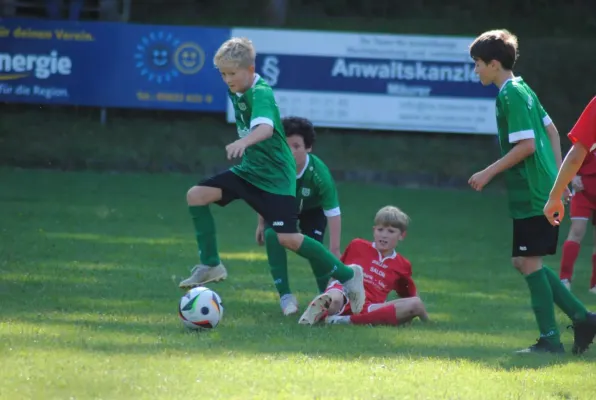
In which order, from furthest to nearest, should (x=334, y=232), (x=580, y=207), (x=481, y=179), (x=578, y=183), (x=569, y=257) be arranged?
(x=580, y=207) < (x=569, y=257) < (x=578, y=183) < (x=334, y=232) < (x=481, y=179)

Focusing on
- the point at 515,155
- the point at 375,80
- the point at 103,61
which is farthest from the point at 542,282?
the point at 103,61

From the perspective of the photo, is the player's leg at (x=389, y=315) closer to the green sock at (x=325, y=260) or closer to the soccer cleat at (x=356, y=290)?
the soccer cleat at (x=356, y=290)

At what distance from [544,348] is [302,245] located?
1.65 meters

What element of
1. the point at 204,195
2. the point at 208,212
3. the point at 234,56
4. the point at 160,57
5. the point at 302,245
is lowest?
the point at 302,245

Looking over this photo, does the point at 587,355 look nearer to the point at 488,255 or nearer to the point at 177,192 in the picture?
the point at 488,255

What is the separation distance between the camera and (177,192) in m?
16.0

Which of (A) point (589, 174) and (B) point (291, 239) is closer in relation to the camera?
(B) point (291, 239)

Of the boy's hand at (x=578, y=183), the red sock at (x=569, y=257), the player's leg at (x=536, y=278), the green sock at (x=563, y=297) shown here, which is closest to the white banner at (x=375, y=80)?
the red sock at (x=569, y=257)

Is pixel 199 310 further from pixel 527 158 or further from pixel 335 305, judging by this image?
pixel 527 158

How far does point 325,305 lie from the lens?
6844mm

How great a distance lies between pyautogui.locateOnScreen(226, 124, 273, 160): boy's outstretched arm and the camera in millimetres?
6340

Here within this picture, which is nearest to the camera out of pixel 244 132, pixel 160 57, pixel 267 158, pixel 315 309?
pixel 315 309

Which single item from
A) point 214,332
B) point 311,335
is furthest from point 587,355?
point 214,332

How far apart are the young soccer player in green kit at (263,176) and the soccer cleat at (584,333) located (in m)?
1.40
